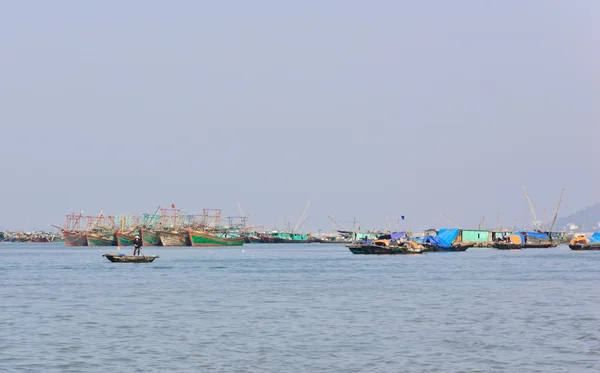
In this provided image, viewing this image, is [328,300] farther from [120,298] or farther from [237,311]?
[120,298]

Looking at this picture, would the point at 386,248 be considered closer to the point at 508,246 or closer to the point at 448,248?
the point at 448,248

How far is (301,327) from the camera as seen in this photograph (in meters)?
39.1

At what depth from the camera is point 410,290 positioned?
2425 inches

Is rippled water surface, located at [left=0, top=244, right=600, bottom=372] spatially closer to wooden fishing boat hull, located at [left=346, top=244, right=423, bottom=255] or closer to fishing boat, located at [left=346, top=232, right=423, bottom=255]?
wooden fishing boat hull, located at [left=346, top=244, right=423, bottom=255]

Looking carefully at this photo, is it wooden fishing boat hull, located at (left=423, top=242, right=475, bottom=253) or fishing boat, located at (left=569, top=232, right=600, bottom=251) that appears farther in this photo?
fishing boat, located at (left=569, top=232, right=600, bottom=251)

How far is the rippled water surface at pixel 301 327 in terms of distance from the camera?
30.0 metres

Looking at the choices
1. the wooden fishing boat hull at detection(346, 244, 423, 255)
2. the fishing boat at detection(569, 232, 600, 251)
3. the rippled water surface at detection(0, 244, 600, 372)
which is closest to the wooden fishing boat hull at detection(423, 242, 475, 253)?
the wooden fishing boat hull at detection(346, 244, 423, 255)

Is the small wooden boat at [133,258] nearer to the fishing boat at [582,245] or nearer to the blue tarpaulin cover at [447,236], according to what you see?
the blue tarpaulin cover at [447,236]

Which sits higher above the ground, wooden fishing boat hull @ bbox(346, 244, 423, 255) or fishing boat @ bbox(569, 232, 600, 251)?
fishing boat @ bbox(569, 232, 600, 251)

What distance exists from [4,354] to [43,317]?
12546 millimetres

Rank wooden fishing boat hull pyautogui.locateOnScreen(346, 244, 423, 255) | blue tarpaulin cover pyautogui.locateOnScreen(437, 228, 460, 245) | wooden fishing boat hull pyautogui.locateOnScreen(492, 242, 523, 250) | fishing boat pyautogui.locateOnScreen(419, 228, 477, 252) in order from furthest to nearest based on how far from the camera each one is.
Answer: wooden fishing boat hull pyautogui.locateOnScreen(492, 242, 523, 250), blue tarpaulin cover pyautogui.locateOnScreen(437, 228, 460, 245), fishing boat pyautogui.locateOnScreen(419, 228, 477, 252), wooden fishing boat hull pyautogui.locateOnScreen(346, 244, 423, 255)

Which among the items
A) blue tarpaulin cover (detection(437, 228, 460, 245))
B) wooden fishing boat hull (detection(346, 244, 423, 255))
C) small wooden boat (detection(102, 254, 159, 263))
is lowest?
small wooden boat (detection(102, 254, 159, 263))

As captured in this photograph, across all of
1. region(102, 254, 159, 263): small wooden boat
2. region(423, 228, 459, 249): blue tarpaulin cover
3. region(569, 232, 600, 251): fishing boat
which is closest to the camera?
region(102, 254, 159, 263): small wooden boat

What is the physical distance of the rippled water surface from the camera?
3002cm
